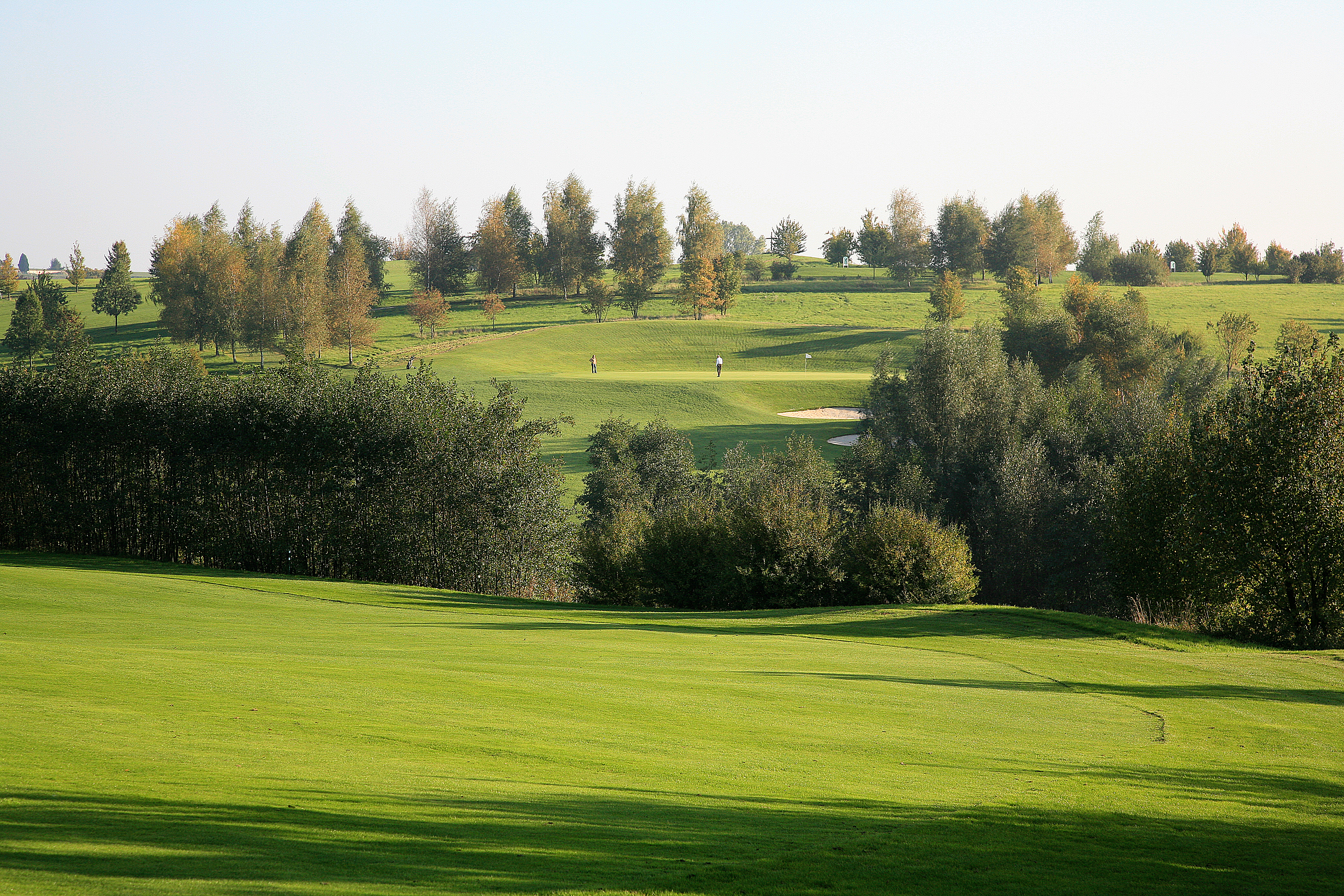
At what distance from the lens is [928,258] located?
409ft

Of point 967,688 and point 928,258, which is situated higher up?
point 928,258

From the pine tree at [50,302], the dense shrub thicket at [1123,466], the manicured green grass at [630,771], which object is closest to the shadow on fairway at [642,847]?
the manicured green grass at [630,771]

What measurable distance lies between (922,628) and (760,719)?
11.8 m

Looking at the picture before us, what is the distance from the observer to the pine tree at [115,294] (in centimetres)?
10200

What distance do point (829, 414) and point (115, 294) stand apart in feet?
256

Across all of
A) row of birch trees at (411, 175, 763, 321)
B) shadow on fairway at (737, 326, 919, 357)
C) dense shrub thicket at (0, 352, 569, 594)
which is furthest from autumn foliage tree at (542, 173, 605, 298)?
dense shrub thicket at (0, 352, 569, 594)

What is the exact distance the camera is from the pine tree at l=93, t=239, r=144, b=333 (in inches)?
4016

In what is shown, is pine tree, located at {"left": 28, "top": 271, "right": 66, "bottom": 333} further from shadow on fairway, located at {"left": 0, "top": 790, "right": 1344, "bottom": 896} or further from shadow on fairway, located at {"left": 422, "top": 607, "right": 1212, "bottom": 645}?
shadow on fairway, located at {"left": 0, "top": 790, "right": 1344, "bottom": 896}

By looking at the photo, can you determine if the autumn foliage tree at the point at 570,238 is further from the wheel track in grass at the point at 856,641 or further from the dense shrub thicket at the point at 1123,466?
the wheel track in grass at the point at 856,641

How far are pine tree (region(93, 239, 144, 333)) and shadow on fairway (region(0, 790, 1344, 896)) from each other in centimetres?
11092

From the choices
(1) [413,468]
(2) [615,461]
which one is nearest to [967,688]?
(1) [413,468]

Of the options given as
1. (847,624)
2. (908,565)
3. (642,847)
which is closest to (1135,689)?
(847,624)

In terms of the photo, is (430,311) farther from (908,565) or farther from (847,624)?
(847,624)

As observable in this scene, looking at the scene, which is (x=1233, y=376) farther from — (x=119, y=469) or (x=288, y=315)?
(x=288, y=315)
